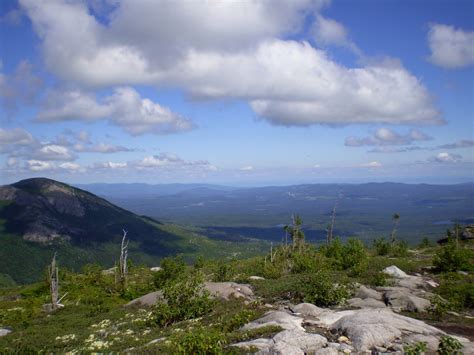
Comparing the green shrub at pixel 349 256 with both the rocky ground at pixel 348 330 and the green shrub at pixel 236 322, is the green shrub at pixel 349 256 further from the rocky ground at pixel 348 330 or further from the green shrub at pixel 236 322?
the green shrub at pixel 236 322

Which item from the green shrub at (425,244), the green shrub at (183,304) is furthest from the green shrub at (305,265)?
the green shrub at (425,244)

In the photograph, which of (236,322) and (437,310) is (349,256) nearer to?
(437,310)

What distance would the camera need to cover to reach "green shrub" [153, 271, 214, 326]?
2348 cm

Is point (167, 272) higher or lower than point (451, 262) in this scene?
lower

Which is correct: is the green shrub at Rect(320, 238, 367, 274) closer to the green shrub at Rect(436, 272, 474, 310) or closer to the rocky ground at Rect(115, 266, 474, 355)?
the green shrub at Rect(436, 272, 474, 310)

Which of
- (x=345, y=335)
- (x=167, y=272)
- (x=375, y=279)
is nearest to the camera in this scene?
(x=345, y=335)

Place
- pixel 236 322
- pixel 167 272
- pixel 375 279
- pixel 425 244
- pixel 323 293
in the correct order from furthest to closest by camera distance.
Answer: pixel 425 244 < pixel 167 272 < pixel 375 279 < pixel 323 293 < pixel 236 322

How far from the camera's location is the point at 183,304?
24.3 metres

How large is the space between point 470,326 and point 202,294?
16.8 m

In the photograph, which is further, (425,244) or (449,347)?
(425,244)

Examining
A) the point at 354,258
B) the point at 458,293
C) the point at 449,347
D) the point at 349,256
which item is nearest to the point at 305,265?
the point at 349,256

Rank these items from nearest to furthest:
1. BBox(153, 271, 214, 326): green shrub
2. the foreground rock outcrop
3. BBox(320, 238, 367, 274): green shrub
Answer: the foreground rock outcrop < BBox(153, 271, 214, 326): green shrub < BBox(320, 238, 367, 274): green shrub

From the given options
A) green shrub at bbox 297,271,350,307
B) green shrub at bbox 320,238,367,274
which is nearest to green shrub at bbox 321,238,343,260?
green shrub at bbox 320,238,367,274

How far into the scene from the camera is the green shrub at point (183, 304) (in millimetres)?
23484
